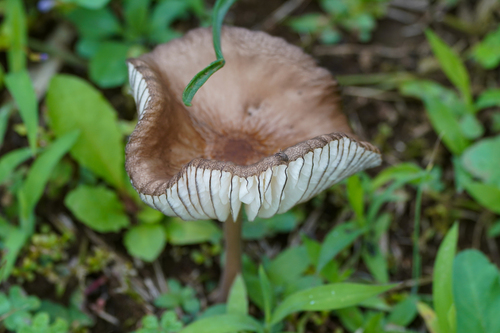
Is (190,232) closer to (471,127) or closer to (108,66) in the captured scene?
(108,66)

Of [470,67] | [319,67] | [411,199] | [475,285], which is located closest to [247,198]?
[319,67]

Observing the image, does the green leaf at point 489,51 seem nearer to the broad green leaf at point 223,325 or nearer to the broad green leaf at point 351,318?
the broad green leaf at point 351,318

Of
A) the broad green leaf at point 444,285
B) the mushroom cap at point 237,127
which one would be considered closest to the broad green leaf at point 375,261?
the broad green leaf at point 444,285

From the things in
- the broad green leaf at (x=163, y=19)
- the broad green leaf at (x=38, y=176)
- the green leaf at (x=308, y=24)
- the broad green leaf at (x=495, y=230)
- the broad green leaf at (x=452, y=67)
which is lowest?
the broad green leaf at (x=495, y=230)

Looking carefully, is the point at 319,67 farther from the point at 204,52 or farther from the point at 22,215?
the point at 22,215

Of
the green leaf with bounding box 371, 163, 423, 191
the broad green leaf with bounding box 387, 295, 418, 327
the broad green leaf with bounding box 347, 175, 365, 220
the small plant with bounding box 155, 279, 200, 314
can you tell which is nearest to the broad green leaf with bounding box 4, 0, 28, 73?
the small plant with bounding box 155, 279, 200, 314

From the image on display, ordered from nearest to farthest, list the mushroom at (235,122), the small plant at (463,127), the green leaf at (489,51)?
the mushroom at (235,122)
the small plant at (463,127)
the green leaf at (489,51)

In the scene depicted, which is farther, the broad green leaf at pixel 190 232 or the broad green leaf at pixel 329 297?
the broad green leaf at pixel 190 232
